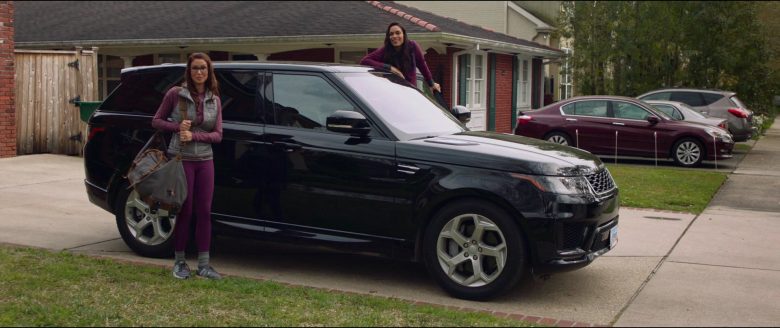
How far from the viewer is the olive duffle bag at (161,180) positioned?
632 centimetres

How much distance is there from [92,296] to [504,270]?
2816mm

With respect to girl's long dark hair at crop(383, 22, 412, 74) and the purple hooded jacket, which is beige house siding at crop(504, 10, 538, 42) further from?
girl's long dark hair at crop(383, 22, 412, 74)

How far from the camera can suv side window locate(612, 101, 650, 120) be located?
17.9 metres

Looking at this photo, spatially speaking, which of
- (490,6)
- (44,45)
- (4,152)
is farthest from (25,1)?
(4,152)

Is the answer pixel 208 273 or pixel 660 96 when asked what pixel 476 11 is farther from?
pixel 208 273

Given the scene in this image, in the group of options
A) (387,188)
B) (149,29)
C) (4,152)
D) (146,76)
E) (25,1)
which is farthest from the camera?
(25,1)

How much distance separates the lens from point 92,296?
590 cm

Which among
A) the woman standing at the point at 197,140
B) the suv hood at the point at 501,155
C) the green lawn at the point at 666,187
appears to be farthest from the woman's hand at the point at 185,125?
the green lawn at the point at 666,187

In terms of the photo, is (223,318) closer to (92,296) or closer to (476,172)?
(92,296)

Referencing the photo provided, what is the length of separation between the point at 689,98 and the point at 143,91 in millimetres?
17050

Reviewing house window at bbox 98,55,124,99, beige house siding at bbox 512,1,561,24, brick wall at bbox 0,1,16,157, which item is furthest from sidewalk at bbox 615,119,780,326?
beige house siding at bbox 512,1,561,24

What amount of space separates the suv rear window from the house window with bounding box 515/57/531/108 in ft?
65.7

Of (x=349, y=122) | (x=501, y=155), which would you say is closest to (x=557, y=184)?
(x=501, y=155)

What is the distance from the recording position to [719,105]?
21094 mm
